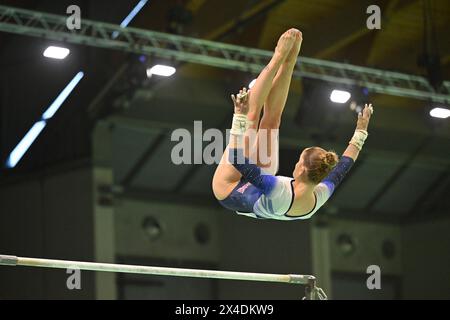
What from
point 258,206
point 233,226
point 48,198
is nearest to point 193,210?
point 233,226

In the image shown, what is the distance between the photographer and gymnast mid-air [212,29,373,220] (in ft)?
19.6

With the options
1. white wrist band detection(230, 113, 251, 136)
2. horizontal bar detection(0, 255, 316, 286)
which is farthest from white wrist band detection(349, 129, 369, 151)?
white wrist band detection(230, 113, 251, 136)

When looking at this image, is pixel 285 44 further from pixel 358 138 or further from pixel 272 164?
pixel 358 138

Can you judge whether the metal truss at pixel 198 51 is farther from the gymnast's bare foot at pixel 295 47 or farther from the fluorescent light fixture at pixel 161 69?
the gymnast's bare foot at pixel 295 47

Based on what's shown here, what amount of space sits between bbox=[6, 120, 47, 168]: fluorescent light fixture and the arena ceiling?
0.11m

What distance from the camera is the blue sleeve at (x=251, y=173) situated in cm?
574

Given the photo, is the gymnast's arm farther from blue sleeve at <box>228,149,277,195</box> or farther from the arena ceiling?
the arena ceiling

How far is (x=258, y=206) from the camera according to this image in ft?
20.5

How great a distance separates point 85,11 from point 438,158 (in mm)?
7653

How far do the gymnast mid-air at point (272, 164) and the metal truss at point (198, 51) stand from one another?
16.4 feet

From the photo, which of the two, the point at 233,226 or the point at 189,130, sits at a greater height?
the point at 189,130

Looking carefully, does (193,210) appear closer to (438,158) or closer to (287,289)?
(287,289)

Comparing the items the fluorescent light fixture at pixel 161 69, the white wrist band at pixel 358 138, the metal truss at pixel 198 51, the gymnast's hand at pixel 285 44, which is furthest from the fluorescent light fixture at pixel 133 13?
the gymnast's hand at pixel 285 44

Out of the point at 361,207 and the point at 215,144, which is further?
the point at 361,207
